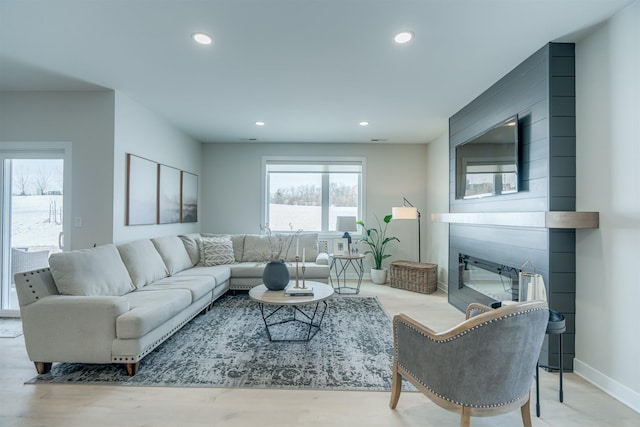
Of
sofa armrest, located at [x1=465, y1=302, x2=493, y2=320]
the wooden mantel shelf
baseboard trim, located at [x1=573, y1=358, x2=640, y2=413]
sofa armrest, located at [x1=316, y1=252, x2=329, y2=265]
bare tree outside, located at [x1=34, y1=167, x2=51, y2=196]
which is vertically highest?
bare tree outside, located at [x1=34, y1=167, x2=51, y2=196]

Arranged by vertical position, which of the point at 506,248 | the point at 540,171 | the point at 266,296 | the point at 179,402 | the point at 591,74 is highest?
the point at 591,74

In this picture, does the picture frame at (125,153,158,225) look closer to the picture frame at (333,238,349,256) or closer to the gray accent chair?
the picture frame at (333,238,349,256)

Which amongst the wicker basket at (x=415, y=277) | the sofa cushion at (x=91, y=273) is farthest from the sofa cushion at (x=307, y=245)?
the sofa cushion at (x=91, y=273)

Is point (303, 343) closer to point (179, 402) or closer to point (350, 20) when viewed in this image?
point (179, 402)

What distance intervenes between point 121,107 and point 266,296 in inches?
109

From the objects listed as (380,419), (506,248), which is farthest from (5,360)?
(506,248)

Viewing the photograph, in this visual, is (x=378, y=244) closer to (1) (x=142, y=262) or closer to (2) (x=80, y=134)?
(1) (x=142, y=262)

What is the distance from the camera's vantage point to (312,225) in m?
5.97

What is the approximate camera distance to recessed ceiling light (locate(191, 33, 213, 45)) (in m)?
2.35

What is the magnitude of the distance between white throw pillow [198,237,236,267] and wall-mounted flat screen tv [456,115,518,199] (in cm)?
350

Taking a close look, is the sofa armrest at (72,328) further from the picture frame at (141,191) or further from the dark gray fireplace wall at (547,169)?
the dark gray fireplace wall at (547,169)

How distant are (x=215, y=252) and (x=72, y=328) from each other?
7.99 feet

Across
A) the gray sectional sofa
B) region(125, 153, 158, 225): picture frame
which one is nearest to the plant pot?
the gray sectional sofa

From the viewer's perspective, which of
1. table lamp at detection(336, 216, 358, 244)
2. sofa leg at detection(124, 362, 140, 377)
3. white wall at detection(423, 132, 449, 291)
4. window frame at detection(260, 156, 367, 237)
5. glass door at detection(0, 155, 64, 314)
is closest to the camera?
sofa leg at detection(124, 362, 140, 377)
